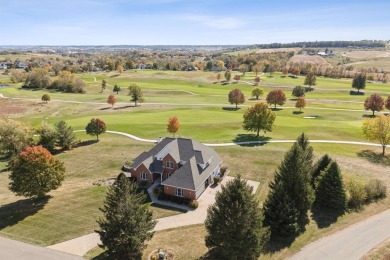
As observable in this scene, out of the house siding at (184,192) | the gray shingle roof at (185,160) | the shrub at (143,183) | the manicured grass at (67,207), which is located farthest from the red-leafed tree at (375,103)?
the shrub at (143,183)

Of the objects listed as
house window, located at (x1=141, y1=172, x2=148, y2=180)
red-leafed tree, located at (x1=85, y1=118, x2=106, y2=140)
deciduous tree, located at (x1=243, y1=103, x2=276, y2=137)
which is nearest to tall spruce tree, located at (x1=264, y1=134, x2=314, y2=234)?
house window, located at (x1=141, y1=172, x2=148, y2=180)

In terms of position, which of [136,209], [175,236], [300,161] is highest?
[300,161]

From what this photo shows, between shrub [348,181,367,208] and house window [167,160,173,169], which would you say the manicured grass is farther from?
shrub [348,181,367,208]

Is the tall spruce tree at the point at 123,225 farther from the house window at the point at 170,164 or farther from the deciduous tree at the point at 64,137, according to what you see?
the deciduous tree at the point at 64,137

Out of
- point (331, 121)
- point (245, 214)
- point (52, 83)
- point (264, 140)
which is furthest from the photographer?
point (52, 83)

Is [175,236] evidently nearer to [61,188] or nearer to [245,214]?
[245,214]

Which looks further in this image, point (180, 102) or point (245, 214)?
point (180, 102)

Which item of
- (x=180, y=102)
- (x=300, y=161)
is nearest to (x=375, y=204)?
(x=300, y=161)

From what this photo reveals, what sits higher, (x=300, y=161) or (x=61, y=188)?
(x=300, y=161)
